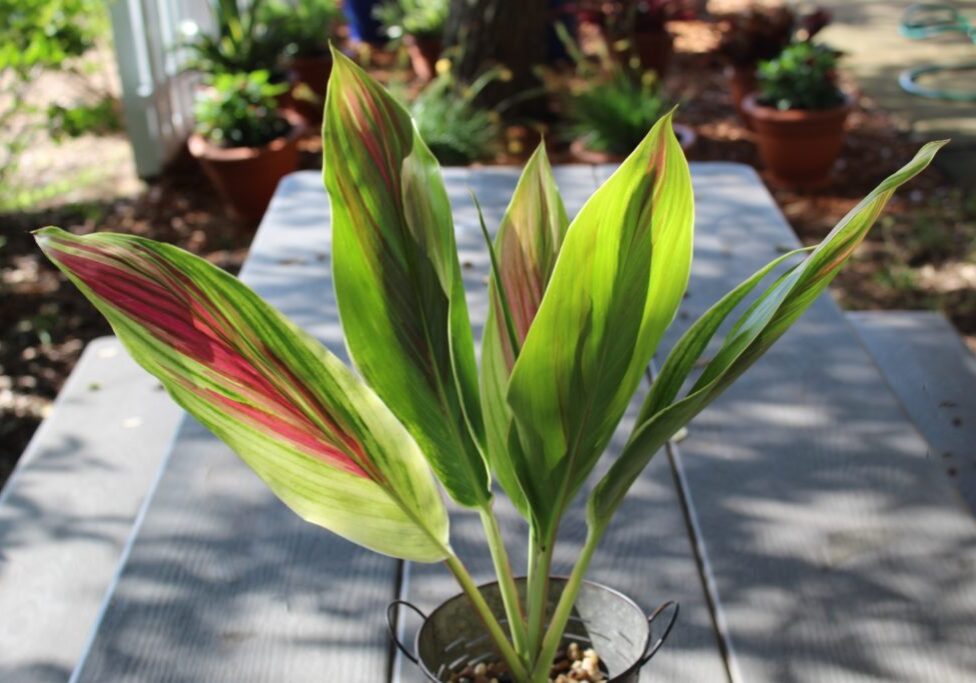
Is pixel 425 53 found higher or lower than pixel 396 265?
lower

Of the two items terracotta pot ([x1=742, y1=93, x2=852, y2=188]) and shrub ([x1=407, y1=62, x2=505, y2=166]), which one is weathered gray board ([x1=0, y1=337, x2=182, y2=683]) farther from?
terracotta pot ([x1=742, y1=93, x2=852, y2=188])

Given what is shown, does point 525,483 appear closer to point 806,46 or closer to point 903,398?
point 903,398

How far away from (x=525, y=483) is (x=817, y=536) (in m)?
0.66

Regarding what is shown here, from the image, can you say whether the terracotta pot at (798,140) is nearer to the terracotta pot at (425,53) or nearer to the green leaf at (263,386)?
the terracotta pot at (425,53)

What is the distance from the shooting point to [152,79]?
15.9 ft

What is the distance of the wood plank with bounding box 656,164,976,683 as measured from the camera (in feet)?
3.98

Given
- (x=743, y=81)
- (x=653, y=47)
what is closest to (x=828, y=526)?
(x=743, y=81)

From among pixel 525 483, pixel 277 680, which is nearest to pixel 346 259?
pixel 525 483

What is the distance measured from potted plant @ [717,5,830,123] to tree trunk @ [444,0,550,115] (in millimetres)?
875

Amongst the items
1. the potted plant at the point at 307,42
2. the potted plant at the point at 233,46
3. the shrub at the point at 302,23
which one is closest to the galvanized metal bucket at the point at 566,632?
the potted plant at the point at 233,46

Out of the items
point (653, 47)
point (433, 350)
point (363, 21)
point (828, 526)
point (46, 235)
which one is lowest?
point (363, 21)

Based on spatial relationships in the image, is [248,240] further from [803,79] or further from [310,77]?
[803,79]

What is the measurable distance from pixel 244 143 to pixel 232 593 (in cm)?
338

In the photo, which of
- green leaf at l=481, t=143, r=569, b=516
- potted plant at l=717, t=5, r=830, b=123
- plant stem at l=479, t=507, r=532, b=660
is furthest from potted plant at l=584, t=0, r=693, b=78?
plant stem at l=479, t=507, r=532, b=660
